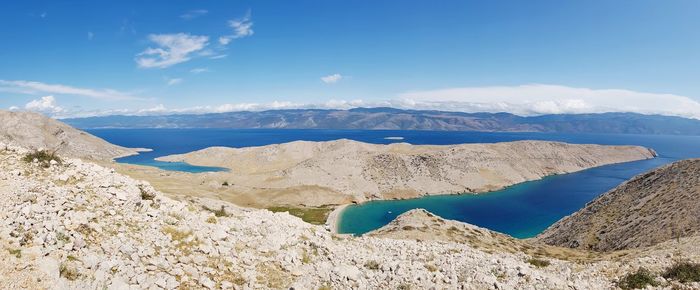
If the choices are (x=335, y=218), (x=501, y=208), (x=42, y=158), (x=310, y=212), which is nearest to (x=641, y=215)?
(x=501, y=208)

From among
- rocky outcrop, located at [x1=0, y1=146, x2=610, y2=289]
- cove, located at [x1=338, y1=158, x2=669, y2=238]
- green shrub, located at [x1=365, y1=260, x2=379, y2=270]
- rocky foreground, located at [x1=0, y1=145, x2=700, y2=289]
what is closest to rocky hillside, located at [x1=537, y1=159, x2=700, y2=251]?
cove, located at [x1=338, y1=158, x2=669, y2=238]

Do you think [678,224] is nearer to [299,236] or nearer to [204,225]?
[299,236]

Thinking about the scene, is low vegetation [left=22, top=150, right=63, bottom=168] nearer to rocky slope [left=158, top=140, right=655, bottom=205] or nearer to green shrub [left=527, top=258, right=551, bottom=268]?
green shrub [left=527, top=258, right=551, bottom=268]

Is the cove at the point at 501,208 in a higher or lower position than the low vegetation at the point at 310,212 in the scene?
lower

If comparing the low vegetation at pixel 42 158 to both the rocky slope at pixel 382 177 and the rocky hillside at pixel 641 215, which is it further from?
the rocky slope at pixel 382 177

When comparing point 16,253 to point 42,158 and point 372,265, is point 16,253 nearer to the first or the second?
point 42,158

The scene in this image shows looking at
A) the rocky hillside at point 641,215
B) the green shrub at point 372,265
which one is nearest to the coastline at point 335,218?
the rocky hillside at point 641,215
